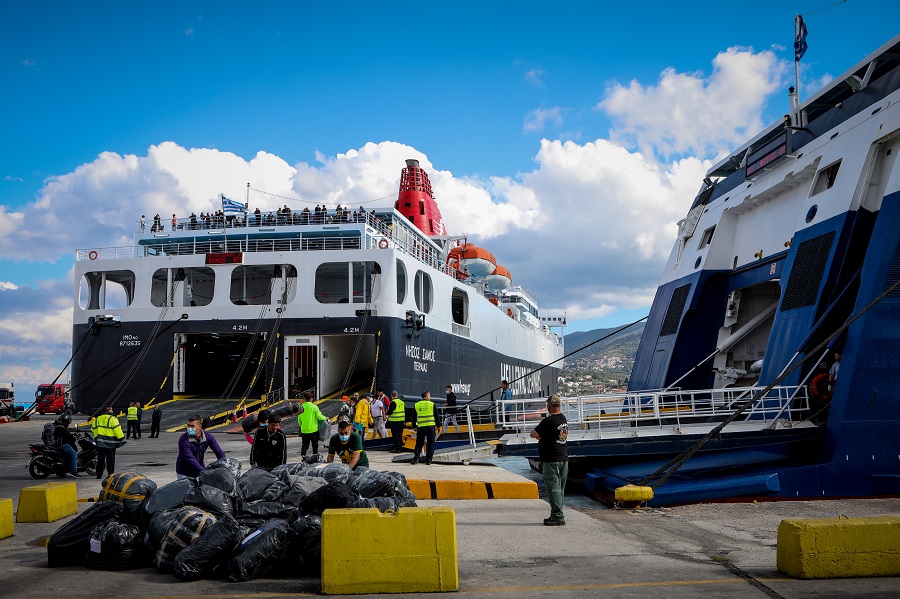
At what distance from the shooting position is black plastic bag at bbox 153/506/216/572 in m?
6.09

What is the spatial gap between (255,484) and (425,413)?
616cm

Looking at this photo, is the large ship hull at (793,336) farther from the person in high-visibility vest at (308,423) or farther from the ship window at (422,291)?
the ship window at (422,291)

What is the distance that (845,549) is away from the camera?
5.57 m

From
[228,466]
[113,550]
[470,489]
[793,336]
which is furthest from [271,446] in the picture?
[793,336]

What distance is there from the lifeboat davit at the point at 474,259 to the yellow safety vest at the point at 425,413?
27422mm

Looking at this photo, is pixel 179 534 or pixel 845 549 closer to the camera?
pixel 845 549

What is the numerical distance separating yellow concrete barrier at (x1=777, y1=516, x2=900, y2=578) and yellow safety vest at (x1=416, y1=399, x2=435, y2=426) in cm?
832

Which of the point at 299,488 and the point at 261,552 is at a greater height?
the point at 299,488

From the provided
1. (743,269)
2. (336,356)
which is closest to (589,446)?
(743,269)

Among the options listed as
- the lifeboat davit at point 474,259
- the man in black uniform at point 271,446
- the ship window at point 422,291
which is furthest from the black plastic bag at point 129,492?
the lifeboat davit at point 474,259

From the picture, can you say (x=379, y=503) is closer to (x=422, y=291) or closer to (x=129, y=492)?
(x=129, y=492)

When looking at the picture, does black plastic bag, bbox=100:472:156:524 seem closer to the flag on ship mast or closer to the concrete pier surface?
the concrete pier surface

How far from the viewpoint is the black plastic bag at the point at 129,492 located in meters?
6.70

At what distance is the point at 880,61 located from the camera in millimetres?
13344
